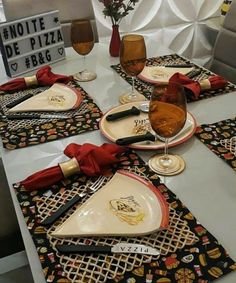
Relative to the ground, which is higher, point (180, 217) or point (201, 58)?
point (180, 217)

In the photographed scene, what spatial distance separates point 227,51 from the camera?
1625mm

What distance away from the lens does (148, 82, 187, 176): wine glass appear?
29.4 inches

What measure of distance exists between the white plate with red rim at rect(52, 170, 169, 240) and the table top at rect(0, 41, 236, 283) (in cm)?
6

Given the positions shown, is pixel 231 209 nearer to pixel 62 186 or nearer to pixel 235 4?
pixel 62 186

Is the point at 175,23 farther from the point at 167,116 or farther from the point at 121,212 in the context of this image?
the point at 121,212

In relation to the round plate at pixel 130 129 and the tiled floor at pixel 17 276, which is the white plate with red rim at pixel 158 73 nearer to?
the round plate at pixel 130 129

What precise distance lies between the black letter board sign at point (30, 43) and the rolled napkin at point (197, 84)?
1.73ft

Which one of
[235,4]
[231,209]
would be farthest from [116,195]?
[235,4]

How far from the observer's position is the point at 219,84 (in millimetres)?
1089

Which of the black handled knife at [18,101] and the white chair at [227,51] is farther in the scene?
the white chair at [227,51]

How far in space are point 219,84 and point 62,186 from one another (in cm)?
61

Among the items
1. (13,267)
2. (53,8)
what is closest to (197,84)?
(13,267)

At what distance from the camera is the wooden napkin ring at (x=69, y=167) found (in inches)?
29.3

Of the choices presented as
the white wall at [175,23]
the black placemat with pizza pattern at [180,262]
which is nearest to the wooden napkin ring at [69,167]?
the black placemat with pizza pattern at [180,262]
